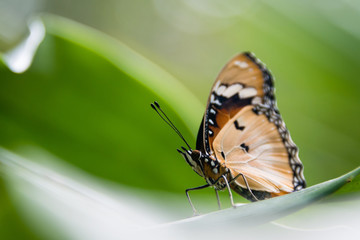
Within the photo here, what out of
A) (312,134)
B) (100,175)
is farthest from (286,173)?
(100,175)

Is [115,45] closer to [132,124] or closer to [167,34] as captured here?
[132,124]

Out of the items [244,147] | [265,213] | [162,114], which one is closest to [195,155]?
[162,114]

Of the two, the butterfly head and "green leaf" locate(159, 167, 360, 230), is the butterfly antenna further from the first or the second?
"green leaf" locate(159, 167, 360, 230)

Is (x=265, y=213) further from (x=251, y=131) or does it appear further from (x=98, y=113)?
(x=251, y=131)

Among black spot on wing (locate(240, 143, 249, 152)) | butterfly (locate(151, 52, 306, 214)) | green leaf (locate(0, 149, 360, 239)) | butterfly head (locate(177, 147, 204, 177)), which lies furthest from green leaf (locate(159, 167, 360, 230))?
black spot on wing (locate(240, 143, 249, 152))

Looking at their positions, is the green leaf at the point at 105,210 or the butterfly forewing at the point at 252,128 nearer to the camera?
the green leaf at the point at 105,210

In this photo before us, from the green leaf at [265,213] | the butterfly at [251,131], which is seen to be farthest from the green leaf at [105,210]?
the butterfly at [251,131]

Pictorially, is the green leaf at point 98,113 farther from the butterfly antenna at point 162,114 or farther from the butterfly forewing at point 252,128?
the butterfly forewing at point 252,128
